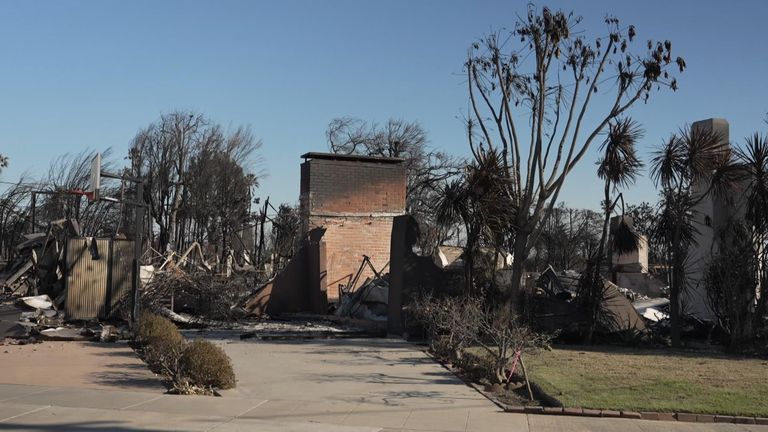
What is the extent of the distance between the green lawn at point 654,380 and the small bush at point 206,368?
14.7 ft

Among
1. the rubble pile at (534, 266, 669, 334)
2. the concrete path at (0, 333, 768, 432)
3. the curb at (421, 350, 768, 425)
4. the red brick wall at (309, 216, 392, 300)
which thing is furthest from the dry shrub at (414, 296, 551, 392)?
the red brick wall at (309, 216, 392, 300)

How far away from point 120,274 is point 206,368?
11325mm

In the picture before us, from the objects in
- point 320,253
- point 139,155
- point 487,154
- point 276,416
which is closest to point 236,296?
point 320,253

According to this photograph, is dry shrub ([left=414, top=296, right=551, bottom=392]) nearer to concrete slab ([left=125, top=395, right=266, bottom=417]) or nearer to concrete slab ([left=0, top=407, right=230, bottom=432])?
concrete slab ([left=125, top=395, right=266, bottom=417])

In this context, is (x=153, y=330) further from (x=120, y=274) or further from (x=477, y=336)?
(x=120, y=274)

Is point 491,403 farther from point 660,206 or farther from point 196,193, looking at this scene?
point 196,193

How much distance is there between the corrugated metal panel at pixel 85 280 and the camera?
63.7 feet

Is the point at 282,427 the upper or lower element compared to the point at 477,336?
lower

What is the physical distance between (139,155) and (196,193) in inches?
158

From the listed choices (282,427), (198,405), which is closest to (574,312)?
(198,405)

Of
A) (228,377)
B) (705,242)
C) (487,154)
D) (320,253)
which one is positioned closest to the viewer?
(228,377)

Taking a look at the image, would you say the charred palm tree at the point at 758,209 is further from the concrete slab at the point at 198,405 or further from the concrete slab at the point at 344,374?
the concrete slab at the point at 198,405

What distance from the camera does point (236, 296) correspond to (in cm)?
2092

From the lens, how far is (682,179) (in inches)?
625
